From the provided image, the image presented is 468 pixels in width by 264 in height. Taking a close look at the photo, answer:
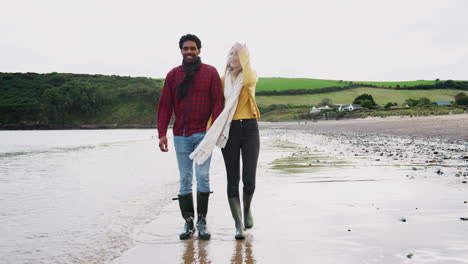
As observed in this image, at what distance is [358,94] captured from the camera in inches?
4281

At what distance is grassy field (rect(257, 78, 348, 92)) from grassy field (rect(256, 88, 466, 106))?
19.9ft

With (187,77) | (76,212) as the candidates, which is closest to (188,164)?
(187,77)

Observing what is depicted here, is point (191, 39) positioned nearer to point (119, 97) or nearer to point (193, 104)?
point (193, 104)

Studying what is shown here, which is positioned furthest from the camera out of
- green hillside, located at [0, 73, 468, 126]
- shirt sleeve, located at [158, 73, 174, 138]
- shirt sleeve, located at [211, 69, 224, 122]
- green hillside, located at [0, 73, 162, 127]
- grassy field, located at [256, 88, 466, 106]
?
green hillside, located at [0, 73, 162, 127]

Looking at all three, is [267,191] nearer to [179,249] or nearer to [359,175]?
[359,175]

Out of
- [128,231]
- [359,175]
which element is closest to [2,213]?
[128,231]

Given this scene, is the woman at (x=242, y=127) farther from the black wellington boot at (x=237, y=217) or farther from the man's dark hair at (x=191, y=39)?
the man's dark hair at (x=191, y=39)

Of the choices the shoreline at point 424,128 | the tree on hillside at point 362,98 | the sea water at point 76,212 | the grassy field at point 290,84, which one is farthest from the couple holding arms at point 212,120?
the grassy field at point 290,84

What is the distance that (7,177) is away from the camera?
1112 centimetres

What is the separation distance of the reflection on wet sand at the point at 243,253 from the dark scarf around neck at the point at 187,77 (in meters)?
1.77

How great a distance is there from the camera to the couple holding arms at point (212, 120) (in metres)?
4.21

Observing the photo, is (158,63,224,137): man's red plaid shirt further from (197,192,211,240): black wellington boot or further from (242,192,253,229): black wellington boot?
(242,192,253,229): black wellington boot

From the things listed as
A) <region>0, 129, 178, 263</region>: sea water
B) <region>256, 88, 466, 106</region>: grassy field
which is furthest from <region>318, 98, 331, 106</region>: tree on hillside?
<region>0, 129, 178, 263</region>: sea water

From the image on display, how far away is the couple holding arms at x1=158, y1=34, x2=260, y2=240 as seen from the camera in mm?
4215
